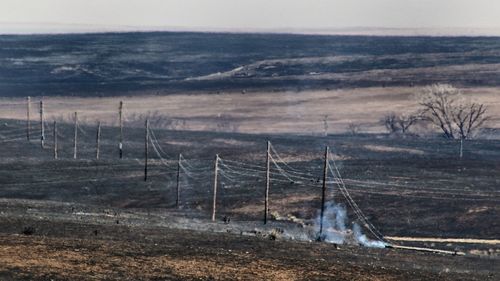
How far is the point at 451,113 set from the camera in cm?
10938

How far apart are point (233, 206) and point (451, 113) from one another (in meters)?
52.6

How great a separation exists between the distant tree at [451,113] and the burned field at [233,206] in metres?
7.41

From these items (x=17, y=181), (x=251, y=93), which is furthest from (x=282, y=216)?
(x=251, y=93)

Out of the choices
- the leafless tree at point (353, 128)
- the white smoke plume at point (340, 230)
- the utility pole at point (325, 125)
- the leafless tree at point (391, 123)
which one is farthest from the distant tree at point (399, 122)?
the white smoke plume at point (340, 230)

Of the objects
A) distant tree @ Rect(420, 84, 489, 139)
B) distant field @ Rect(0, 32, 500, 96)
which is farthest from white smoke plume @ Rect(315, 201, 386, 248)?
distant field @ Rect(0, 32, 500, 96)

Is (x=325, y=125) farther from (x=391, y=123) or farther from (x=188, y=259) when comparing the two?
(x=188, y=259)

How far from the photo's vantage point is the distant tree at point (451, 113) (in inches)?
4139

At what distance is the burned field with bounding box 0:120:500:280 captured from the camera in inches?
1152

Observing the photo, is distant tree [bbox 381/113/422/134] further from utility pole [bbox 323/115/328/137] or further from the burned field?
utility pole [bbox 323/115/328/137]

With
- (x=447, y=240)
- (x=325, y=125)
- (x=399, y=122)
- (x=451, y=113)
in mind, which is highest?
(x=451, y=113)

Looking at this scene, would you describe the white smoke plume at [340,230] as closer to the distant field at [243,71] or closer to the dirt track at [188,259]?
the dirt track at [188,259]

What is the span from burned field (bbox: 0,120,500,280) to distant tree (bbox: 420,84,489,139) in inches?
292

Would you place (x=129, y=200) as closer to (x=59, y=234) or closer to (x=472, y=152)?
(x=59, y=234)

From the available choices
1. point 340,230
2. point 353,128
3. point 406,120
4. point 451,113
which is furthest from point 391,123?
point 340,230
